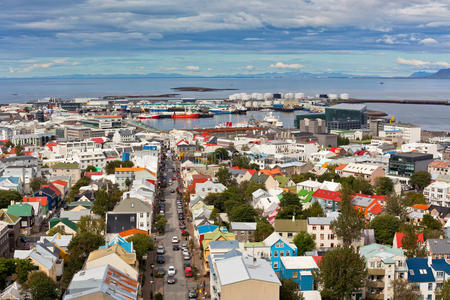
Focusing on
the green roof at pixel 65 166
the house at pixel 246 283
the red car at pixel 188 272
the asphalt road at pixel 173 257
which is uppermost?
the house at pixel 246 283

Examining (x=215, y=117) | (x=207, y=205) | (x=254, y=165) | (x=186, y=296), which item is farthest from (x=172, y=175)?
(x=215, y=117)

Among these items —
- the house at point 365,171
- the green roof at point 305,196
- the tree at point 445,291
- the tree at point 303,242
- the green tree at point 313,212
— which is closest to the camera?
the tree at point 445,291

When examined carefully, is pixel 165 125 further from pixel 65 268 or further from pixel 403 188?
pixel 65 268

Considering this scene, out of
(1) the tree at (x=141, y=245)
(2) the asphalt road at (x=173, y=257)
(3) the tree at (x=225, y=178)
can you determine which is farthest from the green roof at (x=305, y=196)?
(1) the tree at (x=141, y=245)

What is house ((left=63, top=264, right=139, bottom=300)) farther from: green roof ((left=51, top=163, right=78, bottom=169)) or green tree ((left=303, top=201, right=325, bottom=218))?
green roof ((left=51, top=163, right=78, bottom=169))


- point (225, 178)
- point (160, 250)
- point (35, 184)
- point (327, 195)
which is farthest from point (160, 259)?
point (35, 184)

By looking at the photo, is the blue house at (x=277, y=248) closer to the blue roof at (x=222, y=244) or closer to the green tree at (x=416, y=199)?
the blue roof at (x=222, y=244)
